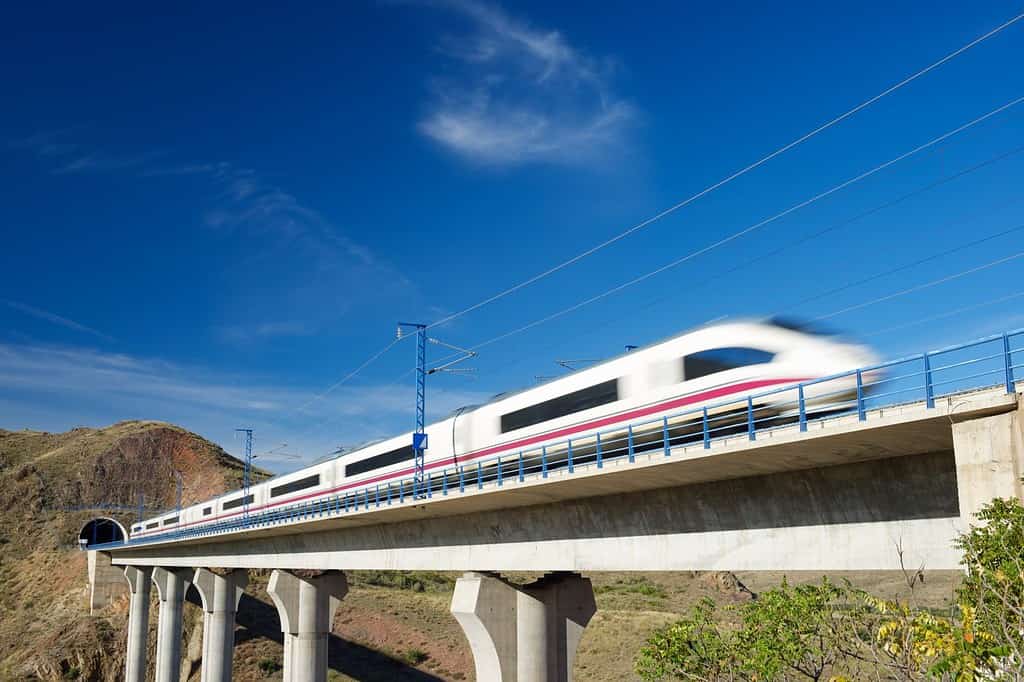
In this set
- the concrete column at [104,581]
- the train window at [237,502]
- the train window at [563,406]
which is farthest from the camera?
the concrete column at [104,581]

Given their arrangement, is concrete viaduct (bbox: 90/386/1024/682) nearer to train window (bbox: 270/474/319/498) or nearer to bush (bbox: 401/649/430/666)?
train window (bbox: 270/474/319/498)

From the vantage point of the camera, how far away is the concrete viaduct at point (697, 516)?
39.0 feet

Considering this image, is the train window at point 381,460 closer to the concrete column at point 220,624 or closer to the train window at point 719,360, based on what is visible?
the train window at point 719,360

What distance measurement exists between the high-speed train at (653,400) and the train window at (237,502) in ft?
73.4

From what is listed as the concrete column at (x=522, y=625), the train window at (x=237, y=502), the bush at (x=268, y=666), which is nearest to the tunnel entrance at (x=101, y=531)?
the bush at (x=268, y=666)

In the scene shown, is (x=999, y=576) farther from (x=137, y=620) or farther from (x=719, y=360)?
(x=137, y=620)

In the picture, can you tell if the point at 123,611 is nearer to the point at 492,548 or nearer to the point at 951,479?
the point at 492,548

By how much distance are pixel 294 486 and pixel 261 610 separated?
3033cm

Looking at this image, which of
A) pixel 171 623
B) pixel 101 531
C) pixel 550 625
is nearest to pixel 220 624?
pixel 171 623

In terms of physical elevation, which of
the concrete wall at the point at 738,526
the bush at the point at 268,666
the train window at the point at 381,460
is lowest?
the bush at the point at 268,666

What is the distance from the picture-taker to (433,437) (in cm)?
3216

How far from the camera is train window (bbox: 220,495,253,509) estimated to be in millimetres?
53656

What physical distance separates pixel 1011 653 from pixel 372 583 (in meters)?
74.9

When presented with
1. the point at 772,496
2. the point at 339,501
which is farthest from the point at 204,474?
the point at 772,496
